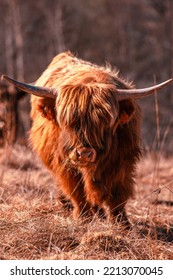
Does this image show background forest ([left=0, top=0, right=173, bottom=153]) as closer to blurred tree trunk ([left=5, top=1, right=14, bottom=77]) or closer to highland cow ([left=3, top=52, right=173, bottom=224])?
blurred tree trunk ([left=5, top=1, right=14, bottom=77])

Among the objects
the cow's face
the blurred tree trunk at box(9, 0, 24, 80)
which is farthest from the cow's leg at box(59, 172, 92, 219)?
the blurred tree trunk at box(9, 0, 24, 80)

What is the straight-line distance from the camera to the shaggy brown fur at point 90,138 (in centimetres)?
389

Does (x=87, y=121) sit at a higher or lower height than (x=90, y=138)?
higher

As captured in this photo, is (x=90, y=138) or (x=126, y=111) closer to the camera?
(x=90, y=138)

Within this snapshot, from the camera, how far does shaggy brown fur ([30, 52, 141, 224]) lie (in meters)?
3.89

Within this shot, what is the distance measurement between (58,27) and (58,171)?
17.9m

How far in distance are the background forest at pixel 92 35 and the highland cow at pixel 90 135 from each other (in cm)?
1424

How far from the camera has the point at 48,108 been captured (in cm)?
424

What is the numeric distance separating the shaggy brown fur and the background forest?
46.7 feet

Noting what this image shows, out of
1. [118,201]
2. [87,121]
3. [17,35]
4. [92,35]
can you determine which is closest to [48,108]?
[87,121]

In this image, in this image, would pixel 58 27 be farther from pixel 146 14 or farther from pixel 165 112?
pixel 165 112

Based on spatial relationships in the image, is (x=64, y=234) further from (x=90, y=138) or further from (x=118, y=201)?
(x=118, y=201)

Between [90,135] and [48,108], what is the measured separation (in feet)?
1.79

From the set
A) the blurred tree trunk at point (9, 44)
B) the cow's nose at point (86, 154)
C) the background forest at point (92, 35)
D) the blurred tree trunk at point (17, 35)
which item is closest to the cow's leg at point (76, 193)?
the cow's nose at point (86, 154)
